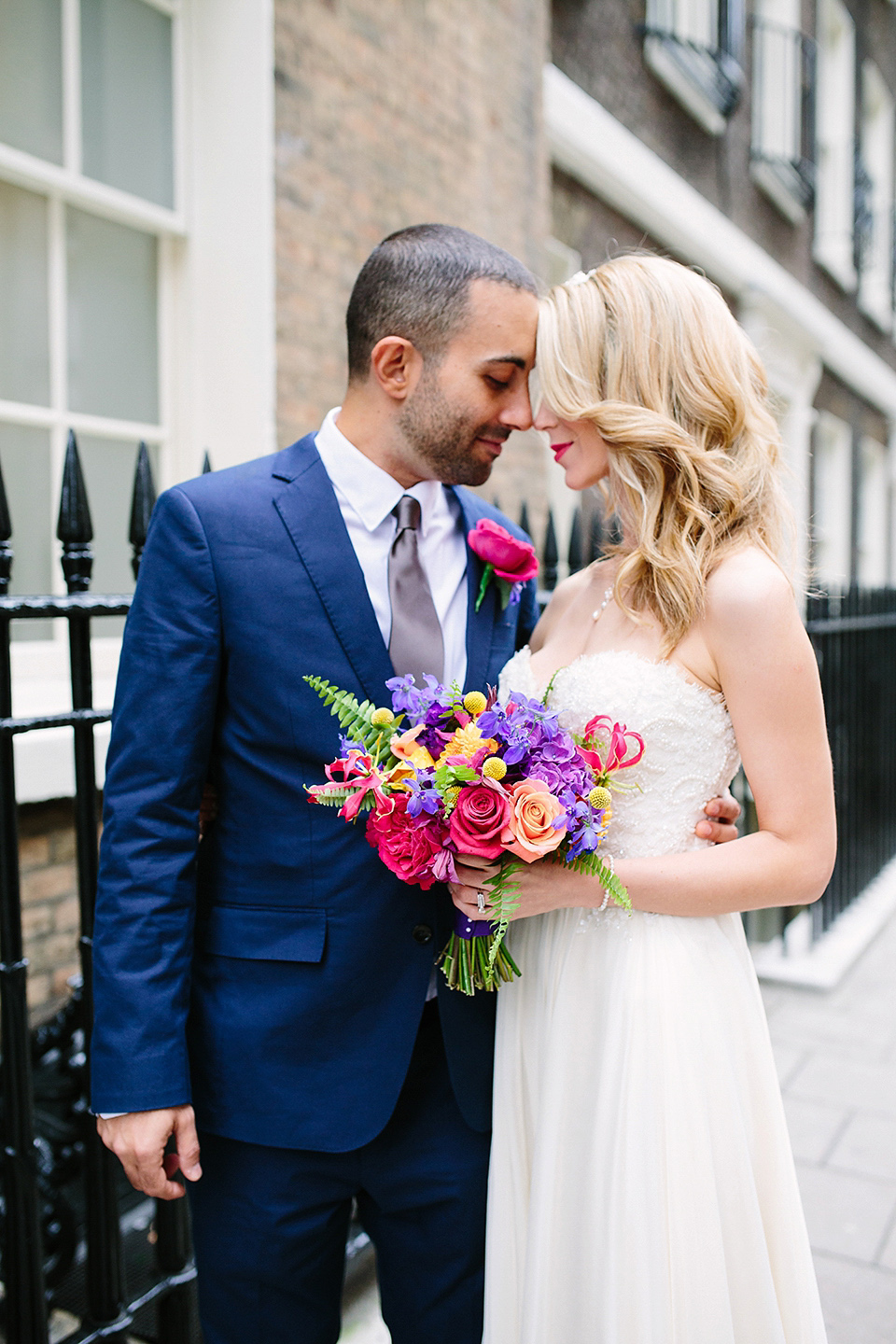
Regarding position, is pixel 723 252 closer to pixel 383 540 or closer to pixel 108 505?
pixel 108 505

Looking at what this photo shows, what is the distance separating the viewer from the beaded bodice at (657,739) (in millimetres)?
1810

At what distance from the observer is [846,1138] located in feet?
12.0

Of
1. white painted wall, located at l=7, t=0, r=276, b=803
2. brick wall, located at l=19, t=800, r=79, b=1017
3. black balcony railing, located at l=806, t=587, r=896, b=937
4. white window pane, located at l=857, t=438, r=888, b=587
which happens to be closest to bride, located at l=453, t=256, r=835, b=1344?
brick wall, located at l=19, t=800, r=79, b=1017

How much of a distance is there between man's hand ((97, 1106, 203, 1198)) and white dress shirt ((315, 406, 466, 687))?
87 centimetres

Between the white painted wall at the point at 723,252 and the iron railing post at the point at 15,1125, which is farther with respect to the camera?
→ the white painted wall at the point at 723,252

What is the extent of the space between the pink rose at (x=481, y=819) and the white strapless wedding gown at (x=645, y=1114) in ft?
1.39

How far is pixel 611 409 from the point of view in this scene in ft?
6.26

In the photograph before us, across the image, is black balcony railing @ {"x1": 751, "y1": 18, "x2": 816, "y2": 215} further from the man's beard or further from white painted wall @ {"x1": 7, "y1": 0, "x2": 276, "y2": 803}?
the man's beard

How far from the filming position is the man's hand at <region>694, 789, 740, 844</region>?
6.19ft

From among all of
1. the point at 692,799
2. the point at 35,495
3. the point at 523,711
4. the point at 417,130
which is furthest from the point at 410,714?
the point at 417,130

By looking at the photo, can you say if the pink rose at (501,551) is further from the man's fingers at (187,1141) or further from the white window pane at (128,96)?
the white window pane at (128,96)

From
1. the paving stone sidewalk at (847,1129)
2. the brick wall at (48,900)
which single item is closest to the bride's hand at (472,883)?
the paving stone sidewalk at (847,1129)

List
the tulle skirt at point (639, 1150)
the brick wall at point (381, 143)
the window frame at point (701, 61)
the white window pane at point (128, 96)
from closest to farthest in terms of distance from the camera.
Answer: the tulle skirt at point (639, 1150), the white window pane at point (128, 96), the brick wall at point (381, 143), the window frame at point (701, 61)

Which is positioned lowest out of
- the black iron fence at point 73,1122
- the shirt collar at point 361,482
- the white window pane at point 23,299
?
the black iron fence at point 73,1122
